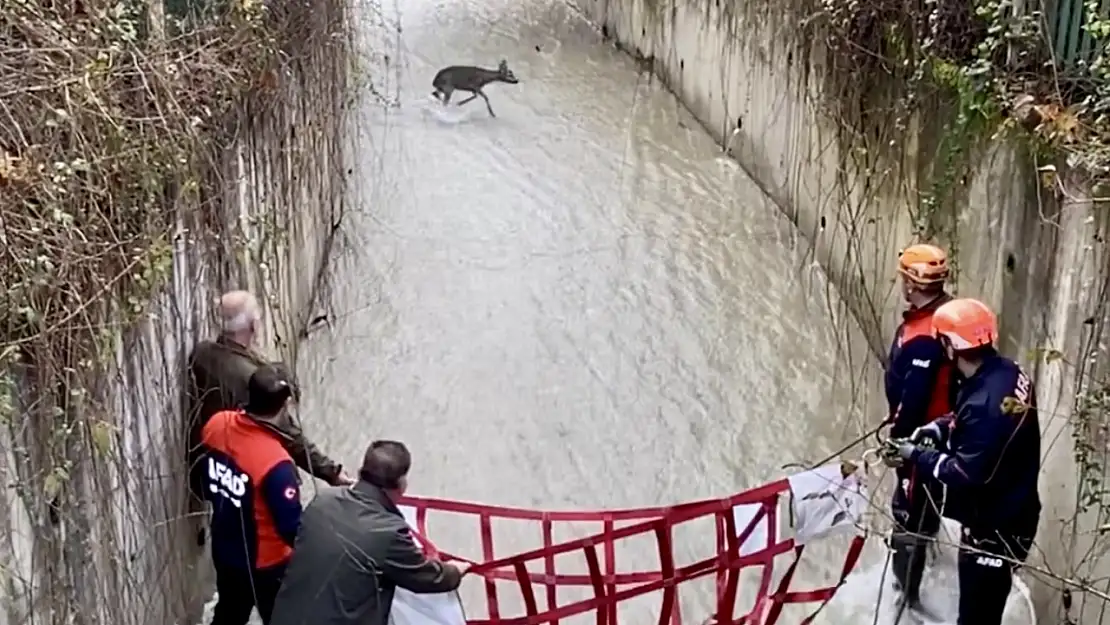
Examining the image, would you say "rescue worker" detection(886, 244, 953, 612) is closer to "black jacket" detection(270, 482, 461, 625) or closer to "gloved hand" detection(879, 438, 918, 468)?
"gloved hand" detection(879, 438, 918, 468)

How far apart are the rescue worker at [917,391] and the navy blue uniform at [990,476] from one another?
0.24 meters

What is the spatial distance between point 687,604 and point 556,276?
13.2ft

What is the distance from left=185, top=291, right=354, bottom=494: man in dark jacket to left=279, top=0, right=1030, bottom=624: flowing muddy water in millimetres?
1386

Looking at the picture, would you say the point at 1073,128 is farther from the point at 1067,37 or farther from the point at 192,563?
the point at 192,563

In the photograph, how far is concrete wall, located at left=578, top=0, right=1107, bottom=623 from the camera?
5637 millimetres

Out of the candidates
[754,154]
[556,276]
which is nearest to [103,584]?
[556,276]

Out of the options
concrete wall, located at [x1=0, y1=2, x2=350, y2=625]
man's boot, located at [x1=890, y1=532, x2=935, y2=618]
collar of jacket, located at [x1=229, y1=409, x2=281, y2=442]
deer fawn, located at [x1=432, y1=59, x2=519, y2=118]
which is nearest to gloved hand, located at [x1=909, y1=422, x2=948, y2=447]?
man's boot, located at [x1=890, y1=532, x2=935, y2=618]

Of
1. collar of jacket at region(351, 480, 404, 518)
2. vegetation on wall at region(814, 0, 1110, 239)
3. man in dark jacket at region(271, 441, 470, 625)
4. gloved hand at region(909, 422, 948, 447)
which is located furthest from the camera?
vegetation on wall at region(814, 0, 1110, 239)

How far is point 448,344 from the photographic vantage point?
9086mm

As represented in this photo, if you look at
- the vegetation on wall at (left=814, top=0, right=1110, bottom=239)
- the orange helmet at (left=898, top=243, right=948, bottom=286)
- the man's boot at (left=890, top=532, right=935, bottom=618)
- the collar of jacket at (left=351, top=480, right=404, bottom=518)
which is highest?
the vegetation on wall at (left=814, top=0, right=1110, bottom=239)

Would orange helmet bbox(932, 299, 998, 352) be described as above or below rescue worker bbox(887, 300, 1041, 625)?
above

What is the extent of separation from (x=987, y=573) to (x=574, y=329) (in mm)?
4508

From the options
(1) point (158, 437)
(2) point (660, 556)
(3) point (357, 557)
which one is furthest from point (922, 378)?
(1) point (158, 437)

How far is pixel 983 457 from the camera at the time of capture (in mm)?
4848
